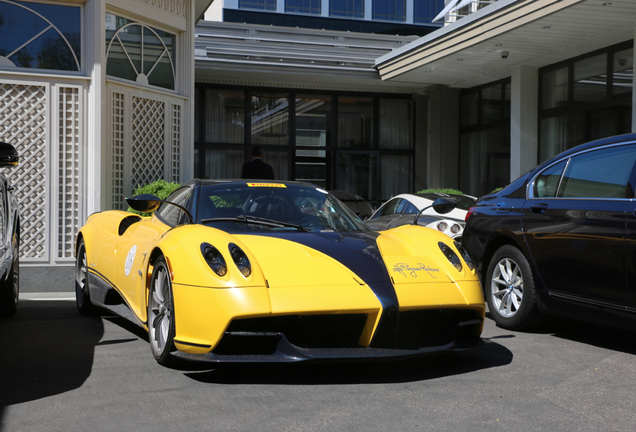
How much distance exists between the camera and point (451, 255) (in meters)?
4.56

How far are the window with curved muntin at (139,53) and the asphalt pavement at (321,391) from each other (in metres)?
5.43

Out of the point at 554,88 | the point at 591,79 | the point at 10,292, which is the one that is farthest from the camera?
the point at 554,88

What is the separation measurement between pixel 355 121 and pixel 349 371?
15.6 metres

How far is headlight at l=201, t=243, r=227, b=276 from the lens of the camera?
3855mm

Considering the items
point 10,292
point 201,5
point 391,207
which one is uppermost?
point 201,5

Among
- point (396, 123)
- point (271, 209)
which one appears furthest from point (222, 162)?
point (271, 209)

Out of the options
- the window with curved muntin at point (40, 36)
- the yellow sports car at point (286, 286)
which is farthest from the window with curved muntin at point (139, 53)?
the yellow sports car at point (286, 286)

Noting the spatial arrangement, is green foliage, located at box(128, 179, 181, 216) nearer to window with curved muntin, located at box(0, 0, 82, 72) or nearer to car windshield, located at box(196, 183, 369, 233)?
window with curved muntin, located at box(0, 0, 82, 72)

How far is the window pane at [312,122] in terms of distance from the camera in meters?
18.8

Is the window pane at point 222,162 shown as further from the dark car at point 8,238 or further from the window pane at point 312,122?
the dark car at point 8,238

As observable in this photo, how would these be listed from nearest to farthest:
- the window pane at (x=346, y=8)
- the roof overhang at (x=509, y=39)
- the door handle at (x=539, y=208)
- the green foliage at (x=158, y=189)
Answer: the door handle at (x=539, y=208) → the green foliage at (x=158, y=189) → the roof overhang at (x=509, y=39) → the window pane at (x=346, y=8)

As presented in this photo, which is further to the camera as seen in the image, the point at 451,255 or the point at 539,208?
the point at 539,208

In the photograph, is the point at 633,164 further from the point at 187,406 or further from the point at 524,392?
the point at 187,406

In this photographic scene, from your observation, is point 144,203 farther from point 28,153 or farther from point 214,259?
point 28,153
